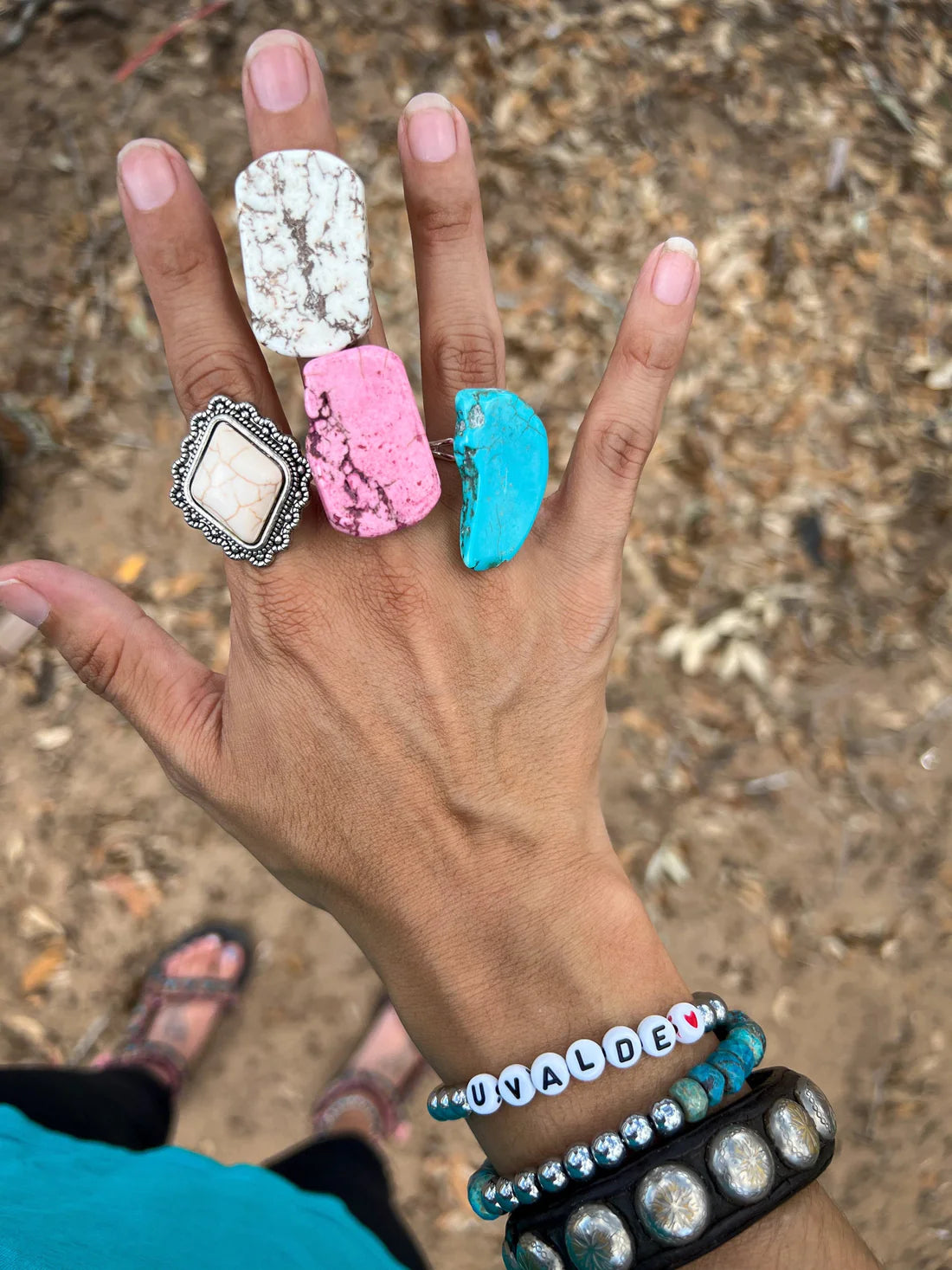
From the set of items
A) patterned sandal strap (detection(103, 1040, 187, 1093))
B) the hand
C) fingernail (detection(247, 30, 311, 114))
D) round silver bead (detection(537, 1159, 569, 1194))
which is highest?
fingernail (detection(247, 30, 311, 114))

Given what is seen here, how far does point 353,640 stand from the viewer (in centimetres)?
155

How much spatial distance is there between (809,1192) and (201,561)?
2.27 meters

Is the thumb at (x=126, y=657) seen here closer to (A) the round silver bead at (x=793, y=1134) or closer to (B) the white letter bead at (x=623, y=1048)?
(B) the white letter bead at (x=623, y=1048)

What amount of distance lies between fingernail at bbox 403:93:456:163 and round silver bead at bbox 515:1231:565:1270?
1754mm

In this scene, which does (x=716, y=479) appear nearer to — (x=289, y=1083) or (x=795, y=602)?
(x=795, y=602)

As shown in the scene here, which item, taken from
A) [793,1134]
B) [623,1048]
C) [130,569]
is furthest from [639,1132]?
[130,569]

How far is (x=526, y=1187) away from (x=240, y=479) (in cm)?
116

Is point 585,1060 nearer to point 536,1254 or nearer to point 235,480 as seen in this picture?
point 536,1254

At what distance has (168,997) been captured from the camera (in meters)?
2.60

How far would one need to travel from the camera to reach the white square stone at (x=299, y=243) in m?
1.36

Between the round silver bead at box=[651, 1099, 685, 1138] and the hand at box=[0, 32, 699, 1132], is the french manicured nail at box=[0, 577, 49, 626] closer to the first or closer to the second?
the hand at box=[0, 32, 699, 1132]

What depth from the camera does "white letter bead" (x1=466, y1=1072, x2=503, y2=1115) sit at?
139 cm

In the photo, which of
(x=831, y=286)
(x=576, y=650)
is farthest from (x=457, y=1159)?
(x=831, y=286)

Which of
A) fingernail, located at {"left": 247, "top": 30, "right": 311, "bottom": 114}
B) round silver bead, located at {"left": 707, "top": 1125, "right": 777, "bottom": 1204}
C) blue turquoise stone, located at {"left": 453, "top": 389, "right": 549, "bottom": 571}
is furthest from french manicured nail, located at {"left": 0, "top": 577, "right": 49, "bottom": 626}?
round silver bead, located at {"left": 707, "top": 1125, "right": 777, "bottom": 1204}
